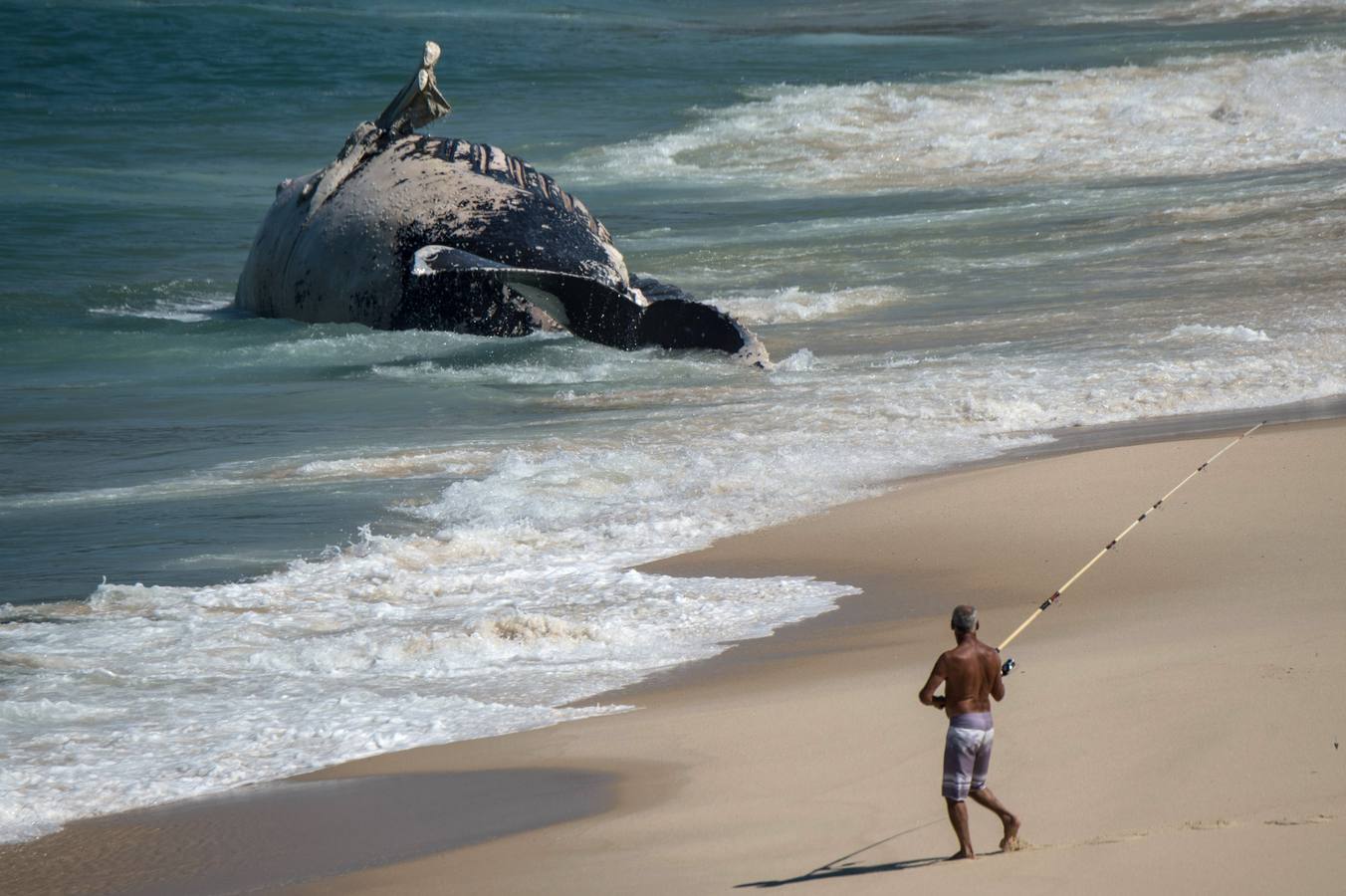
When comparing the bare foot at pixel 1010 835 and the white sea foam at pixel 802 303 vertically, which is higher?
the white sea foam at pixel 802 303

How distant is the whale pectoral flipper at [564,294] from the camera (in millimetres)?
11734

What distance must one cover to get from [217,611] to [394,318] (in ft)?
20.7

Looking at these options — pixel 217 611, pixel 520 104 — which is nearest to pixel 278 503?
pixel 217 611

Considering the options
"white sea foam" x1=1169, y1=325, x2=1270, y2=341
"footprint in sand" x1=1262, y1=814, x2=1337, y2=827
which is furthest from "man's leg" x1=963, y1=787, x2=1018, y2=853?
"white sea foam" x1=1169, y1=325, x2=1270, y2=341

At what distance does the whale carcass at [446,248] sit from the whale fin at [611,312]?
1cm

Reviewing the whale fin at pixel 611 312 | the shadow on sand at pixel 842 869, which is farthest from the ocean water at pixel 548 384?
the shadow on sand at pixel 842 869

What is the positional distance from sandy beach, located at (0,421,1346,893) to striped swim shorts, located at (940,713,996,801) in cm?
18

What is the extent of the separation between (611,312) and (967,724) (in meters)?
8.12

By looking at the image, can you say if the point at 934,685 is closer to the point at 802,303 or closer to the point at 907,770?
the point at 907,770

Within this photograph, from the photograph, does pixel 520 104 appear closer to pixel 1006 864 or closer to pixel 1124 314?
pixel 1124 314

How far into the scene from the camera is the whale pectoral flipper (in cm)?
1173

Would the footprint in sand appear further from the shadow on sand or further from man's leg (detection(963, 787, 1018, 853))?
the shadow on sand

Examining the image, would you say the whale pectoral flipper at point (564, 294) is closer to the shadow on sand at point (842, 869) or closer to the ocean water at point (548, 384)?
the ocean water at point (548, 384)

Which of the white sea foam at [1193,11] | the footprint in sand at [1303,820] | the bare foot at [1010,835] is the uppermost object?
the white sea foam at [1193,11]
